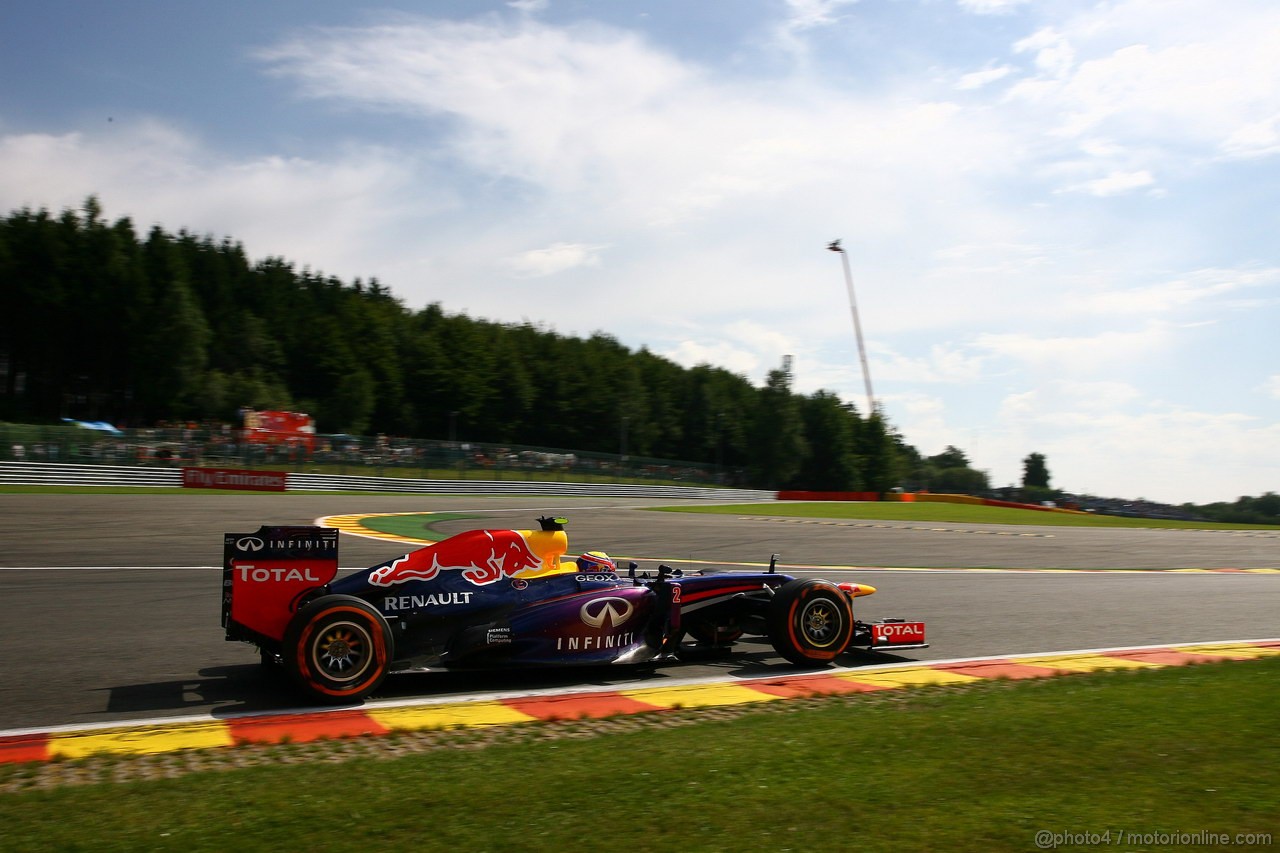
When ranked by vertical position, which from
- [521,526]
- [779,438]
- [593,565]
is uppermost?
[779,438]

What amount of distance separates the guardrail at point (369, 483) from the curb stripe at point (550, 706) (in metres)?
33.6

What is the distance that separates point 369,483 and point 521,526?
18.2m

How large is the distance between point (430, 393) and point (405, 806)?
266ft

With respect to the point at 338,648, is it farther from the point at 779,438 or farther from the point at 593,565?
the point at 779,438

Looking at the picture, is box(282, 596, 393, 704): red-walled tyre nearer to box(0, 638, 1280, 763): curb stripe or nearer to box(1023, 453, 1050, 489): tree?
box(0, 638, 1280, 763): curb stripe

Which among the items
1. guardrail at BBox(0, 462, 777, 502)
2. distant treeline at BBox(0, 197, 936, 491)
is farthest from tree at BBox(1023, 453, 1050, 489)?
guardrail at BBox(0, 462, 777, 502)

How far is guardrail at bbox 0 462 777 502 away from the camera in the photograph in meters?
35.1

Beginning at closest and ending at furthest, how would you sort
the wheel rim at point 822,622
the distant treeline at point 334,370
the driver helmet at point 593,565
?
the driver helmet at point 593,565 → the wheel rim at point 822,622 → the distant treeline at point 334,370

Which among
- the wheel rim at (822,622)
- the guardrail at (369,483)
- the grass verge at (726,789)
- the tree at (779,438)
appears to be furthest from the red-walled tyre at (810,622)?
the tree at (779,438)

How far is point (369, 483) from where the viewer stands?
43625 mm

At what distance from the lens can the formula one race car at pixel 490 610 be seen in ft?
22.0

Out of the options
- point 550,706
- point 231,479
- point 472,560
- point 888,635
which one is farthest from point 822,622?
point 231,479

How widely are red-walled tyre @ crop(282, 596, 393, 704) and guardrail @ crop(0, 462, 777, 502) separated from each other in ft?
109

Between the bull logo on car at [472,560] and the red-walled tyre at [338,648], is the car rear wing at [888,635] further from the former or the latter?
the red-walled tyre at [338,648]
